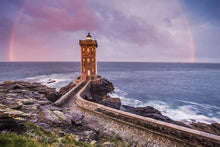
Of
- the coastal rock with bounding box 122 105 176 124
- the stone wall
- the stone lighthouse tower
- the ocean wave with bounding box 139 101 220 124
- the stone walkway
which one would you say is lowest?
the ocean wave with bounding box 139 101 220 124

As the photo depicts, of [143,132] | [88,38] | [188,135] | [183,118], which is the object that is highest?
[88,38]

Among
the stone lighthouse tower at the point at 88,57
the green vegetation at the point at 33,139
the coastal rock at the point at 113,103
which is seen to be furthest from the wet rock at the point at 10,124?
the stone lighthouse tower at the point at 88,57

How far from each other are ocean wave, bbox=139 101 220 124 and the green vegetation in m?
18.2

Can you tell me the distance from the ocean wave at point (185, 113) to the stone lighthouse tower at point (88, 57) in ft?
53.2

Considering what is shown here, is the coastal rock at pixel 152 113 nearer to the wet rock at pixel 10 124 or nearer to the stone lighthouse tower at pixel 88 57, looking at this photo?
the wet rock at pixel 10 124

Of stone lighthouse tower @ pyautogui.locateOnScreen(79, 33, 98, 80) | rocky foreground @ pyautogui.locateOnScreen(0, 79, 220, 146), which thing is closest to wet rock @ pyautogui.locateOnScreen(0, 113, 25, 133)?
rocky foreground @ pyautogui.locateOnScreen(0, 79, 220, 146)

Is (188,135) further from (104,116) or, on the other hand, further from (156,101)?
(156,101)

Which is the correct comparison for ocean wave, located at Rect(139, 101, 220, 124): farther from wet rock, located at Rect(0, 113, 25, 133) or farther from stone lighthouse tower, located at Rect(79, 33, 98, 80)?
wet rock, located at Rect(0, 113, 25, 133)

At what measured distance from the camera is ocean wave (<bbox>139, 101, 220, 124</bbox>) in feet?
54.3

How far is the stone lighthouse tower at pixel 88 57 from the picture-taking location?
25.6m

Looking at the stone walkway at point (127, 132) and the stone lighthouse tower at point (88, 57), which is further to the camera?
the stone lighthouse tower at point (88, 57)

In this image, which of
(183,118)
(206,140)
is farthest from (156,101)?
(206,140)

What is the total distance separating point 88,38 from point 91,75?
969 centimetres

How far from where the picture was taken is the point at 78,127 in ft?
25.5
